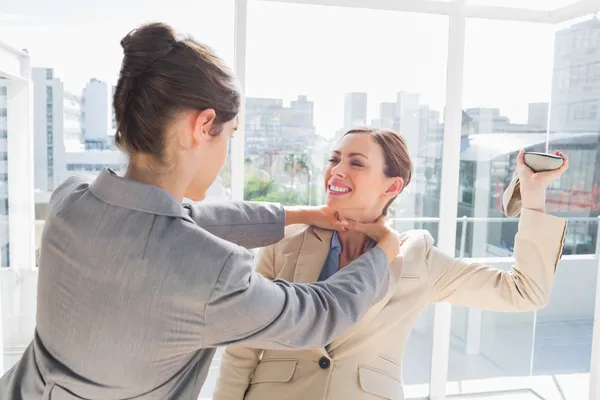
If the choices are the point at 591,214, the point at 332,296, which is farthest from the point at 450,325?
the point at 332,296

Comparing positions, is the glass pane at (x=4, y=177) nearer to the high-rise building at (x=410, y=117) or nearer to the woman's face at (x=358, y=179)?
the woman's face at (x=358, y=179)

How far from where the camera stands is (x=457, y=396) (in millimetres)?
3270

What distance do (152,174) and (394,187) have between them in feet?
3.09

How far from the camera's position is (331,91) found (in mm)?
2840

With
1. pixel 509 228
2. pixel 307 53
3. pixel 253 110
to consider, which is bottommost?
pixel 509 228

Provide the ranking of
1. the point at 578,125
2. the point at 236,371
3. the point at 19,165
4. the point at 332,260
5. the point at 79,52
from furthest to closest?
the point at 578,125, the point at 19,165, the point at 79,52, the point at 332,260, the point at 236,371

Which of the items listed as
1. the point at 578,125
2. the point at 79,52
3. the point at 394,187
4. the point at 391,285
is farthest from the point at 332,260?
the point at 578,125

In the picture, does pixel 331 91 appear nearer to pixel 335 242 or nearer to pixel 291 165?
pixel 291 165

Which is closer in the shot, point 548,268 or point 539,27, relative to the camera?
point 548,268

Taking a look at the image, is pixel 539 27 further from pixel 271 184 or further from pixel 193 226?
pixel 193 226

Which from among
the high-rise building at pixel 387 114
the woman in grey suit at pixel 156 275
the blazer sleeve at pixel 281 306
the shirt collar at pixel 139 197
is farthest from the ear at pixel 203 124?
the high-rise building at pixel 387 114

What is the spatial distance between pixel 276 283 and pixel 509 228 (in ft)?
8.18

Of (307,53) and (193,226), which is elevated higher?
(307,53)

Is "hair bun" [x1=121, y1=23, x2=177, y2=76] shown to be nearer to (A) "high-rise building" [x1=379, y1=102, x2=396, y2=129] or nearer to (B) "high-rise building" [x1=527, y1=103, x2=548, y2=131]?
(A) "high-rise building" [x1=379, y1=102, x2=396, y2=129]
